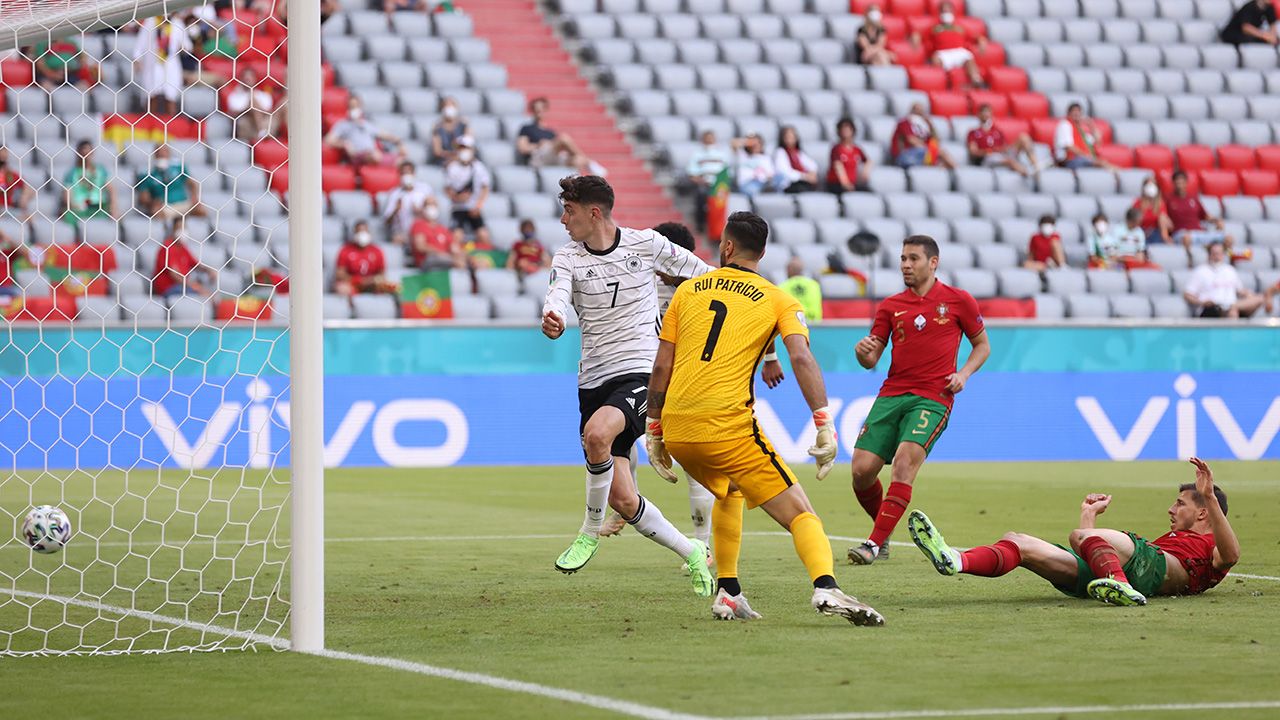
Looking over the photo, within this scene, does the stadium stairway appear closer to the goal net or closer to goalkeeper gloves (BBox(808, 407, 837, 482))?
the goal net

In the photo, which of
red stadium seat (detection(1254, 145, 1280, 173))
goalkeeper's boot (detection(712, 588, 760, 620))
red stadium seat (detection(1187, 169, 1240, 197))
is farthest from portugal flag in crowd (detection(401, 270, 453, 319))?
red stadium seat (detection(1254, 145, 1280, 173))

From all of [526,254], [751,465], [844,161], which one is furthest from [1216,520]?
[844,161]

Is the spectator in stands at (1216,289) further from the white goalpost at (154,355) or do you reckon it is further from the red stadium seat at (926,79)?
the white goalpost at (154,355)

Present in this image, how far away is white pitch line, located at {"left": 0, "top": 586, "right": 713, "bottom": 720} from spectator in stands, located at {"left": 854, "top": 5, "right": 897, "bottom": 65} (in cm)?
1920

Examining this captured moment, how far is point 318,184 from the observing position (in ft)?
21.8

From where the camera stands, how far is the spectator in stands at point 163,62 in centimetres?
1948

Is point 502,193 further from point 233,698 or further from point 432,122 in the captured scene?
point 233,698

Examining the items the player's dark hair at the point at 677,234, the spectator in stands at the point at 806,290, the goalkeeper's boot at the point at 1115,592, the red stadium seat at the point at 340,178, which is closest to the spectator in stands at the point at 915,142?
the spectator in stands at the point at 806,290

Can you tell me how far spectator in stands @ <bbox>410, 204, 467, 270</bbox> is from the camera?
65.1 ft

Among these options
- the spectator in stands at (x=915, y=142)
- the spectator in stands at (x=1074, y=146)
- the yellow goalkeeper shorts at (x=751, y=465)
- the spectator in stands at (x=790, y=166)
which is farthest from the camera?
the spectator in stands at (x=1074, y=146)

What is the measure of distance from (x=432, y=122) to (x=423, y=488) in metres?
7.83

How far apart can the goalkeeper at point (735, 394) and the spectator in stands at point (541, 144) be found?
589 inches

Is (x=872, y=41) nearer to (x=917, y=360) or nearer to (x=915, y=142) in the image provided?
(x=915, y=142)

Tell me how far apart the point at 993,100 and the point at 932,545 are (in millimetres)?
19155
